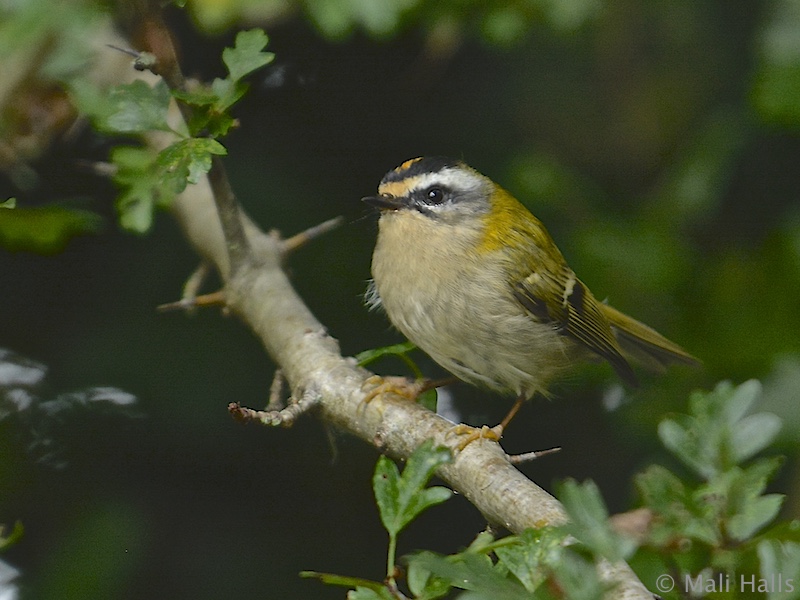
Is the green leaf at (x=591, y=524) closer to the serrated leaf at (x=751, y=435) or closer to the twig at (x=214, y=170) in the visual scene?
the serrated leaf at (x=751, y=435)

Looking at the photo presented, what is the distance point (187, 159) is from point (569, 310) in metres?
1.52

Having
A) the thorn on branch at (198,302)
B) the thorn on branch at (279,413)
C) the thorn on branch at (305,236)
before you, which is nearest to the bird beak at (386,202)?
the thorn on branch at (305,236)

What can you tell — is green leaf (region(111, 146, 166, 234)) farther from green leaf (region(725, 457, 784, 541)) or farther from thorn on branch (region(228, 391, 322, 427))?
green leaf (region(725, 457, 784, 541))

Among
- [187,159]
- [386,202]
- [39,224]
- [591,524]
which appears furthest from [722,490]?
[39,224]

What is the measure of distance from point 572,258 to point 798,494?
103 cm

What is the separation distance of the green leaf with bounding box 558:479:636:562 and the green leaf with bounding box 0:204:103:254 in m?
1.67

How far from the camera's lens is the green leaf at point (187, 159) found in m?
1.65

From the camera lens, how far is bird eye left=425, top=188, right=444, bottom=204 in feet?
8.96

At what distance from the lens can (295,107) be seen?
10.9 feet

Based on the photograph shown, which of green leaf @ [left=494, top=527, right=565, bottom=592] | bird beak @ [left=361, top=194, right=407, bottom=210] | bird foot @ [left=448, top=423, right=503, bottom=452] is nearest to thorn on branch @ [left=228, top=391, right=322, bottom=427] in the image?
bird foot @ [left=448, top=423, right=503, bottom=452]

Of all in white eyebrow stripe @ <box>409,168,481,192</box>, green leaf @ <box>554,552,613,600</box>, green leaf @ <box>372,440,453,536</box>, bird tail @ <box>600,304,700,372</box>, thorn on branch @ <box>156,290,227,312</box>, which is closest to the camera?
green leaf @ <box>554,552,613,600</box>

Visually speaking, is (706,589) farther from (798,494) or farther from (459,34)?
(459,34)

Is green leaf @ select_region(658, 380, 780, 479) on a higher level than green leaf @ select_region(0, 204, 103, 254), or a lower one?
higher

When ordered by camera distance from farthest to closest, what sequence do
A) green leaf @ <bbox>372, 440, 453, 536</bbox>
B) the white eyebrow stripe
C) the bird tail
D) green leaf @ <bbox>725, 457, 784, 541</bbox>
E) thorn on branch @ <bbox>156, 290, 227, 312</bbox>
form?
1. the bird tail
2. the white eyebrow stripe
3. thorn on branch @ <bbox>156, 290, 227, 312</bbox>
4. green leaf @ <bbox>372, 440, 453, 536</bbox>
5. green leaf @ <bbox>725, 457, 784, 541</bbox>
